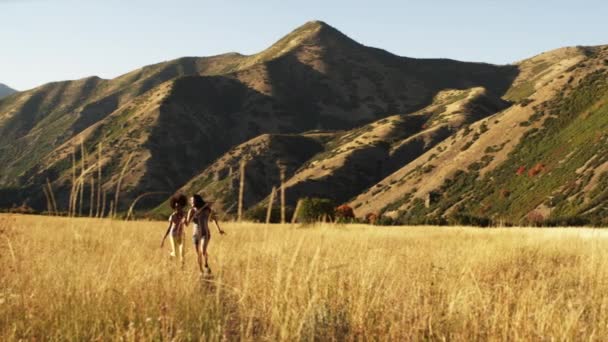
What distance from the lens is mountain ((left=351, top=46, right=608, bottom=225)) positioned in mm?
63594

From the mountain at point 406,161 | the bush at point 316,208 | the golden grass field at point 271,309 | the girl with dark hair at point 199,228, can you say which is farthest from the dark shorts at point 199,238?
the bush at point 316,208

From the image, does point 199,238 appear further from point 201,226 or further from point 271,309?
point 271,309

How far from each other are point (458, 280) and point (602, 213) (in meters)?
53.6

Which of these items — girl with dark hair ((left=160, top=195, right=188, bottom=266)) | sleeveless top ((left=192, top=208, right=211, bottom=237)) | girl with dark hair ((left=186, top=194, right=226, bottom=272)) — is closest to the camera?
girl with dark hair ((left=186, top=194, right=226, bottom=272))

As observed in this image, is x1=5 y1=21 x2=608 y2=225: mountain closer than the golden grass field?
No

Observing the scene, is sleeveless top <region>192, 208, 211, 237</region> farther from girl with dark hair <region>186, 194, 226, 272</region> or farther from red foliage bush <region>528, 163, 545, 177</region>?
red foliage bush <region>528, 163, 545, 177</region>

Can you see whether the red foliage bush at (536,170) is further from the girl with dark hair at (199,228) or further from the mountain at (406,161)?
the girl with dark hair at (199,228)

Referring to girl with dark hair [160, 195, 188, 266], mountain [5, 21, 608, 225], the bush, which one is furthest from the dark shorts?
the bush

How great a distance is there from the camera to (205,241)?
408 inches

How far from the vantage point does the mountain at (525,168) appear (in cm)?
6359

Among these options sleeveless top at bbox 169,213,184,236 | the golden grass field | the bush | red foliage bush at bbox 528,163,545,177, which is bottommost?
the bush

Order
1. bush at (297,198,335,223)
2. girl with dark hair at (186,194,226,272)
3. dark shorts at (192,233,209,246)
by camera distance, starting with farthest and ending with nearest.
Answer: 1. bush at (297,198,335,223)
2. dark shorts at (192,233,209,246)
3. girl with dark hair at (186,194,226,272)

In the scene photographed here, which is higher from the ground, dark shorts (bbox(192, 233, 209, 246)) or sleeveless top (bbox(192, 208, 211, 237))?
sleeveless top (bbox(192, 208, 211, 237))

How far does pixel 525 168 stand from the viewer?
260 feet
